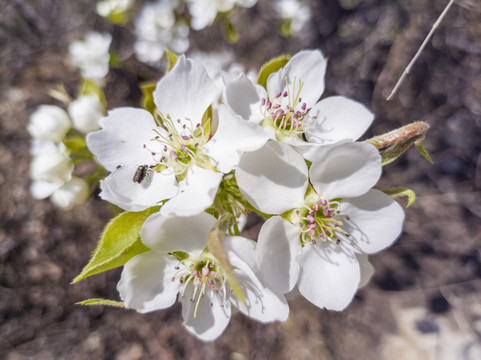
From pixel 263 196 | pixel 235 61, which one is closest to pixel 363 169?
pixel 263 196

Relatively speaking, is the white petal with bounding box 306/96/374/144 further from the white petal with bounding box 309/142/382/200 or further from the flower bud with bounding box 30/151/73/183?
the flower bud with bounding box 30/151/73/183

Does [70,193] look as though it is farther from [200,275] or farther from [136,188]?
[200,275]

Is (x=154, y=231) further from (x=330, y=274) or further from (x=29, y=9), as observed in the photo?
(x=29, y=9)

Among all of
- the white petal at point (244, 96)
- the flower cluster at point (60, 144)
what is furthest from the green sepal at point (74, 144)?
the white petal at point (244, 96)

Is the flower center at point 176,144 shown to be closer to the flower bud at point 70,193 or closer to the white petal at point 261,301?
the white petal at point 261,301

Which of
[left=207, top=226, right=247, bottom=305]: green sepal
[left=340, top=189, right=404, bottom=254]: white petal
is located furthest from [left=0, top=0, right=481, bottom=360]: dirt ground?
[left=207, top=226, right=247, bottom=305]: green sepal

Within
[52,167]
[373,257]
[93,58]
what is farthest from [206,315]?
[93,58]
